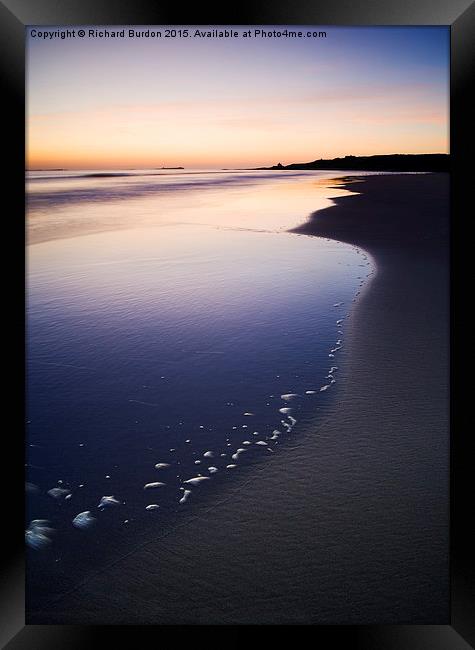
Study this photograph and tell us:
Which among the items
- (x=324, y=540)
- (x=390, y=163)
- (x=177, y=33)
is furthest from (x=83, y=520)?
(x=390, y=163)

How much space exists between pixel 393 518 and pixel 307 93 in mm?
2257

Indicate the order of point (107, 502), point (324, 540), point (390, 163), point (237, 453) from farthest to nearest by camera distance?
point (390, 163)
point (237, 453)
point (107, 502)
point (324, 540)

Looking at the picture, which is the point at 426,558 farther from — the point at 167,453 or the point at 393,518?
the point at 167,453

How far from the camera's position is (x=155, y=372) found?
209cm

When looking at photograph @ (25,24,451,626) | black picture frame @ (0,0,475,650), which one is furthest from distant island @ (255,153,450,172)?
black picture frame @ (0,0,475,650)

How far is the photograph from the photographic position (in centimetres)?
144

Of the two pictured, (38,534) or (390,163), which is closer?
(38,534)

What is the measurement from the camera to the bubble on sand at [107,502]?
1.57 meters

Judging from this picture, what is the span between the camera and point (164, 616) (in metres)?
1.40

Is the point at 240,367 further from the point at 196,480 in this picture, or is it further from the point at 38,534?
the point at 38,534

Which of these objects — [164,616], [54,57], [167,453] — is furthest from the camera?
[54,57]

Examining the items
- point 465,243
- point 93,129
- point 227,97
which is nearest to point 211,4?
point 465,243

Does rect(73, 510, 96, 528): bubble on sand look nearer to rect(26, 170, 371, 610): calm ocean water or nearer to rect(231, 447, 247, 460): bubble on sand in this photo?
rect(26, 170, 371, 610): calm ocean water

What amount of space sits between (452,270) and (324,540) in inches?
26.5
